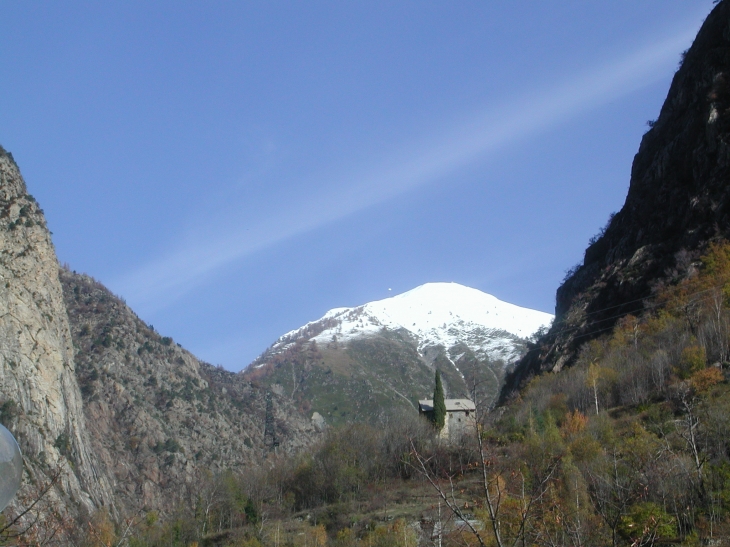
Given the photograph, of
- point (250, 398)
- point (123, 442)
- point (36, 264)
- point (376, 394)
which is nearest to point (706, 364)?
point (36, 264)

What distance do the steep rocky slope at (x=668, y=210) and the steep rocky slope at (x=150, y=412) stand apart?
39374 mm

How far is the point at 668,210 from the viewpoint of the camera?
68.5m

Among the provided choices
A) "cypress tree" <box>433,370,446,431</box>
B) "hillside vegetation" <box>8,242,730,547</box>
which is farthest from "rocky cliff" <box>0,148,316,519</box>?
"cypress tree" <box>433,370,446,431</box>

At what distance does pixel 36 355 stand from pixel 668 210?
60.4 m

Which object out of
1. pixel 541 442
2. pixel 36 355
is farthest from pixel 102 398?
pixel 541 442

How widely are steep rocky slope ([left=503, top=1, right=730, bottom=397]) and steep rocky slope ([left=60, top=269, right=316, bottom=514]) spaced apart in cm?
3937

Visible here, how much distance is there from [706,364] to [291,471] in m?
35.9

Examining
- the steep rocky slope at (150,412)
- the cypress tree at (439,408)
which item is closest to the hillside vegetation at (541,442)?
the cypress tree at (439,408)

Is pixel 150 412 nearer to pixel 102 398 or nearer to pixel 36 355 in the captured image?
pixel 102 398

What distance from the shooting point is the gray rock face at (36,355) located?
52938 mm

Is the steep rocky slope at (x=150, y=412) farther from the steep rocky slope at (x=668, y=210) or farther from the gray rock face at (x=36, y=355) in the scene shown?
the steep rocky slope at (x=668, y=210)

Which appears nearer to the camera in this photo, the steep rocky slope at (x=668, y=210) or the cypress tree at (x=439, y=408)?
the steep rocky slope at (x=668, y=210)

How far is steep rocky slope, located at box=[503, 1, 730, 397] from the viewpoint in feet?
206

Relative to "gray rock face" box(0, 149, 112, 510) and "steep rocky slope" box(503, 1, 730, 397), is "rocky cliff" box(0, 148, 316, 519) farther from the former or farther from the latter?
"steep rocky slope" box(503, 1, 730, 397)
